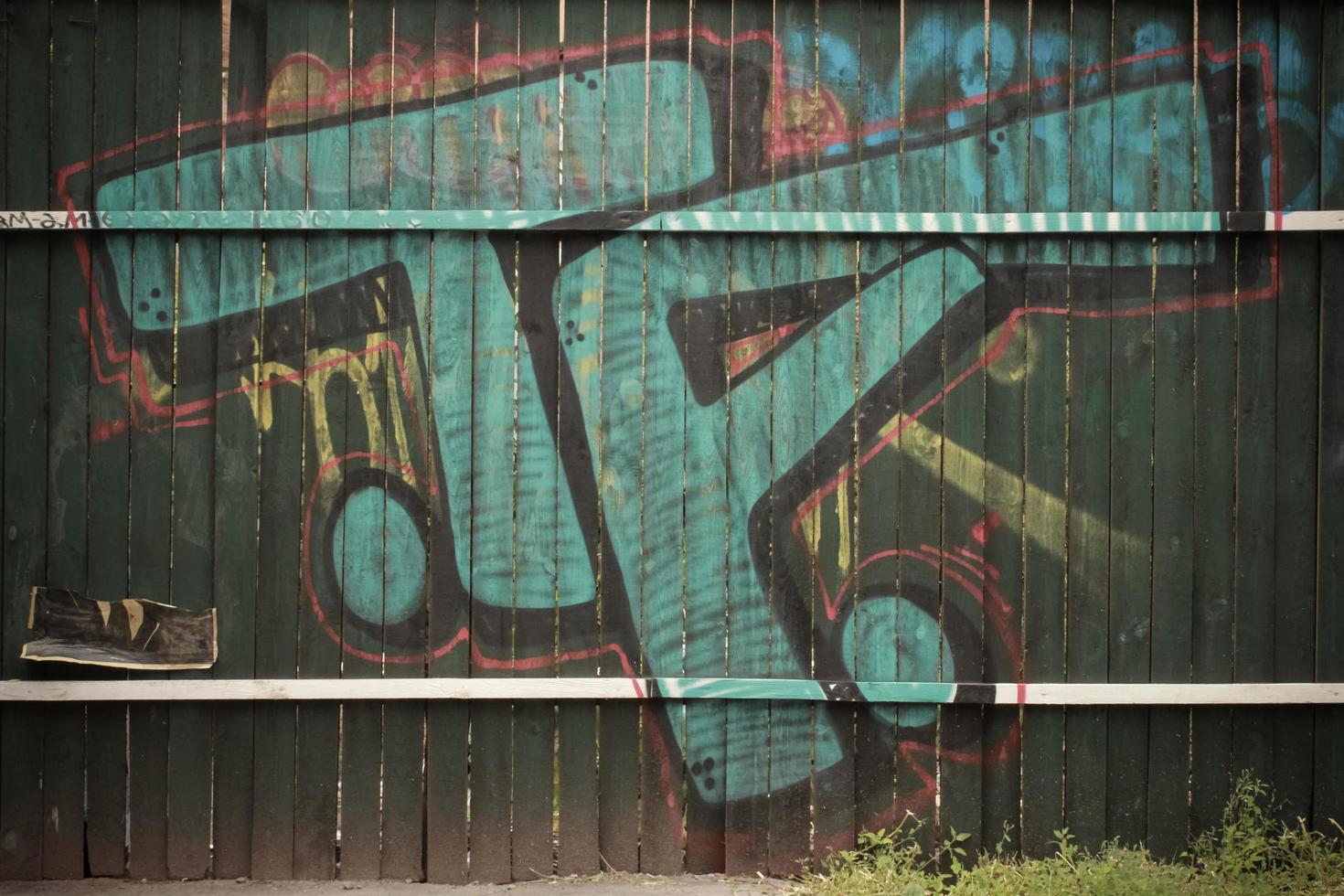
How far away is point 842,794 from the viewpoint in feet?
10.6

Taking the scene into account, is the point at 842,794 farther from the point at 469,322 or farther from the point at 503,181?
the point at 503,181

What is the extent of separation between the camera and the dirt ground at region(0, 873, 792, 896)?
10.2 feet

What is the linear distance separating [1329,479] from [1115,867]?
1.41 m

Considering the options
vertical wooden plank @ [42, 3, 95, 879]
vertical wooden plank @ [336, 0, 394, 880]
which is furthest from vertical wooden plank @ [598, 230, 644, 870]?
vertical wooden plank @ [42, 3, 95, 879]

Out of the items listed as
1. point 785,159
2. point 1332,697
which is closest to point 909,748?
point 1332,697

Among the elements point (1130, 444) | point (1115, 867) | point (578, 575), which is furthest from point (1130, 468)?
point (578, 575)

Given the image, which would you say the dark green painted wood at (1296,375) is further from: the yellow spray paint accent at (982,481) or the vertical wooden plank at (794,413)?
the vertical wooden plank at (794,413)

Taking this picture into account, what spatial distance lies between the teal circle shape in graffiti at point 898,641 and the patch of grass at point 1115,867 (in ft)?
1.47

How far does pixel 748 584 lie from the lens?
10.6 feet

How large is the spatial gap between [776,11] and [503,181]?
1.03 meters

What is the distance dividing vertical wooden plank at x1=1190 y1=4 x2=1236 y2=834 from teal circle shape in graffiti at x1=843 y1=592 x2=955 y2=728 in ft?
2.72

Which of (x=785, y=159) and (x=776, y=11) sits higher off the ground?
(x=776, y=11)

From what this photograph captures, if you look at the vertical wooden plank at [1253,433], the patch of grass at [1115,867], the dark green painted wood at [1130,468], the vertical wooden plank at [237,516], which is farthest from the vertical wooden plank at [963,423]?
the vertical wooden plank at [237,516]

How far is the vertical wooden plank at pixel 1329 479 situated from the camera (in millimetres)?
3225
